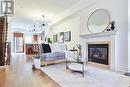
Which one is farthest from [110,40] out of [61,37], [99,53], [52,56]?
[61,37]

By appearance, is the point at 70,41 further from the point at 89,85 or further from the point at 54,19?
the point at 89,85

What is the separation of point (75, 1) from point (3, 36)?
12.0 feet

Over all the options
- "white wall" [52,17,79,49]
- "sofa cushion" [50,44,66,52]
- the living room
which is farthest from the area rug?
"sofa cushion" [50,44,66,52]

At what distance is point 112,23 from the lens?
4.55m

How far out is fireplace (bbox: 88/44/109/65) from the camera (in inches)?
195

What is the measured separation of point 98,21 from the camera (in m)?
5.30

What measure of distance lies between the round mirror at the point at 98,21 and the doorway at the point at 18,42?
38.3 feet

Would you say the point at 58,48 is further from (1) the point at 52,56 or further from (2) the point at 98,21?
(2) the point at 98,21

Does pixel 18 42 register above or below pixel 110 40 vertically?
above

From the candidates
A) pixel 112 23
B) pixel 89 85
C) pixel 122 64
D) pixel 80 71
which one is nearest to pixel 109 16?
pixel 112 23

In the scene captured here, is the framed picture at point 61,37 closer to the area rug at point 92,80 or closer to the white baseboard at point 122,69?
the white baseboard at point 122,69

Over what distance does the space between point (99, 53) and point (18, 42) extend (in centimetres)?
1247

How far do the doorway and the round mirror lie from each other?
1167 cm

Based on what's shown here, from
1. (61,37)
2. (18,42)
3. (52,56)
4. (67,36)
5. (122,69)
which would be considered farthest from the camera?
(18,42)
